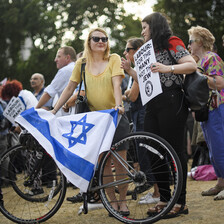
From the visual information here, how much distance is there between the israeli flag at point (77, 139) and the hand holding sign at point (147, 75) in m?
0.37

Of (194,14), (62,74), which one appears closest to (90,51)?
(62,74)

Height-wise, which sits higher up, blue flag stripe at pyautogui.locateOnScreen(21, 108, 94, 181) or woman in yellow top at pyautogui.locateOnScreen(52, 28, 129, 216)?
woman in yellow top at pyautogui.locateOnScreen(52, 28, 129, 216)

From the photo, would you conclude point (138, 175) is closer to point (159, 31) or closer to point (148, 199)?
point (148, 199)

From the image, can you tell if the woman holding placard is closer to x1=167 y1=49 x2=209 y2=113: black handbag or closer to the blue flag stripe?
x1=167 y1=49 x2=209 y2=113: black handbag

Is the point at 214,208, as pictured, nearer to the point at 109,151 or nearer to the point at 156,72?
the point at 109,151

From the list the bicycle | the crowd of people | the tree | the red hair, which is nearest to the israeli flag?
the bicycle

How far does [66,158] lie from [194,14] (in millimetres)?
16485

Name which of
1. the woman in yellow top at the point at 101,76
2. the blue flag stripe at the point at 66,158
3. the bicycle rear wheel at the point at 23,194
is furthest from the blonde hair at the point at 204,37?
the bicycle rear wheel at the point at 23,194

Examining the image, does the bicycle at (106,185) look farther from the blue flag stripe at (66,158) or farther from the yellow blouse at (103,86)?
the yellow blouse at (103,86)

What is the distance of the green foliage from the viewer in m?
17.5

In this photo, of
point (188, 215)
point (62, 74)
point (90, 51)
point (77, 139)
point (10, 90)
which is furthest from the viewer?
point (10, 90)

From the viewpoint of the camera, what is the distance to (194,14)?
19.2 m

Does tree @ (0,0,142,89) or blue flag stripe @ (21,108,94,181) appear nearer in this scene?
blue flag stripe @ (21,108,94,181)

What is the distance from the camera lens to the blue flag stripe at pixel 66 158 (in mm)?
3957
